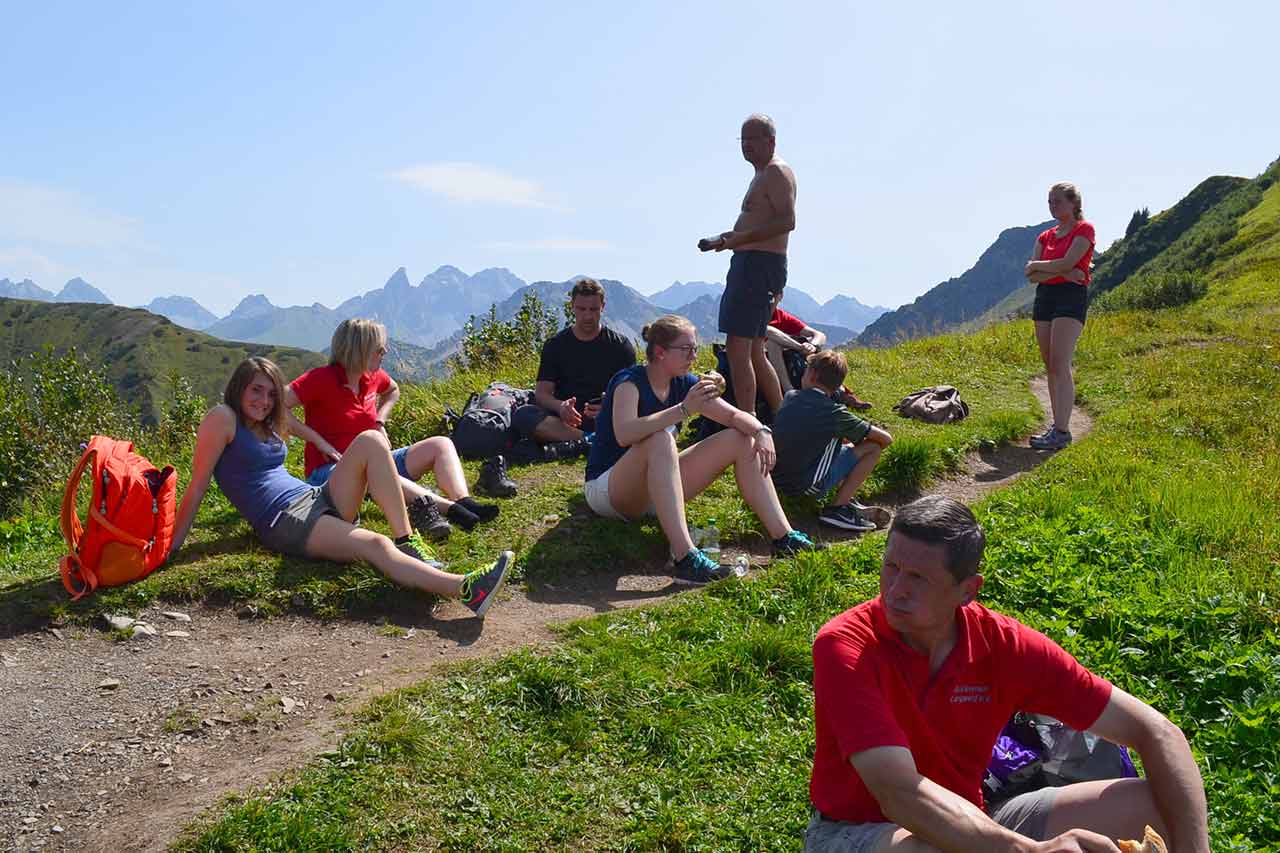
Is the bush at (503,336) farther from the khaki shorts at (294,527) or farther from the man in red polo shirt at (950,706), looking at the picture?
the man in red polo shirt at (950,706)

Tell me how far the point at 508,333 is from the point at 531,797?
1391 cm

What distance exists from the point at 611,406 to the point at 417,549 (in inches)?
65.4

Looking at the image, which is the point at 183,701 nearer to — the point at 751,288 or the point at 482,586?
the point at 482,586

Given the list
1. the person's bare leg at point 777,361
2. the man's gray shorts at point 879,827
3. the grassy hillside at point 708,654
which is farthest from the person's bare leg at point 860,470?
the man's gray shorts at point 879,827

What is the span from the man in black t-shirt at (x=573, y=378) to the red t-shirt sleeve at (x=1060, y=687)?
6070 millimetres

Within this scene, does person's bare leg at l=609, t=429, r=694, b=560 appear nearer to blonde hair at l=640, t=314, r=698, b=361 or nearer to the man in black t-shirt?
blonde hair at l=640, t=314, r=698, b=361

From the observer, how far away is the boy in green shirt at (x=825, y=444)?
7203mm

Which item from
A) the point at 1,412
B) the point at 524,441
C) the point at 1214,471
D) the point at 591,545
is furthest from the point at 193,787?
the point at 1,412

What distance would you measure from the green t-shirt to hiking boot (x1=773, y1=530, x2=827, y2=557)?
1.01 meters

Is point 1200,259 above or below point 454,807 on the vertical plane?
above

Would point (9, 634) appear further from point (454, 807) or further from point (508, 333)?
point (508, 333)

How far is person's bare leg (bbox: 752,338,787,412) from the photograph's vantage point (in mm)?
8727

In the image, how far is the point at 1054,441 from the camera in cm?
949

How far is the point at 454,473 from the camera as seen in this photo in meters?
7.17
